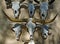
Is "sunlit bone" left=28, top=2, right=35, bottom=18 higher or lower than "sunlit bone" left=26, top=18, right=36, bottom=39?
higher

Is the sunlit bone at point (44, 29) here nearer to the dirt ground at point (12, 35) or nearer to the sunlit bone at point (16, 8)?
the dirt ground at point (12, 35)

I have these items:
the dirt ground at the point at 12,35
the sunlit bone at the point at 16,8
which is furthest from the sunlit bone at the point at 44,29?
the sunlit bone at the point at 16,8

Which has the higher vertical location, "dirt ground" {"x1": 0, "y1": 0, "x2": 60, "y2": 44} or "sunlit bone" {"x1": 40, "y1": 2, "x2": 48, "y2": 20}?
"sunlit bone" {"x1": 40, "y1": 2, "x2": 48, "y2": 20}

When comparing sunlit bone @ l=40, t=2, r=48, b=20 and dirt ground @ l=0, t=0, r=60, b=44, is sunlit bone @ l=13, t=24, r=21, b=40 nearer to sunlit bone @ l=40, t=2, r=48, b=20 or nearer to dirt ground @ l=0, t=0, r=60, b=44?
dirt ground @ l=0, t=0, r=60, b=44

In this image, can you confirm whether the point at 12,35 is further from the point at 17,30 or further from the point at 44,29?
the point at 44,29

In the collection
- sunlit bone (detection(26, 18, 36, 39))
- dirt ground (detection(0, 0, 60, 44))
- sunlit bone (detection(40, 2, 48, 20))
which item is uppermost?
sunlit bone (detection(40, 2, 48, 20))

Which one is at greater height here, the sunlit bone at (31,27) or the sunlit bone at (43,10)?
the sunlit bone at (43,10)

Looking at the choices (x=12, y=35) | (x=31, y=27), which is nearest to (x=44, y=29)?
(x=31, y=27)

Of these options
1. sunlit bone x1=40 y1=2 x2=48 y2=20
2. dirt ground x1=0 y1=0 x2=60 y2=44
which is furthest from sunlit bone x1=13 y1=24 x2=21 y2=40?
sunlit bone x1=40 y1=2 x2=48 y2=20

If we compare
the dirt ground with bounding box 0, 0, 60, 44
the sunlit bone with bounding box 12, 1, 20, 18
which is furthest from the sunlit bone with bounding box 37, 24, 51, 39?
the sunlit bone with bounding box 12, 1, 20, 18

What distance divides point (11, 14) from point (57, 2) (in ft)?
0.89

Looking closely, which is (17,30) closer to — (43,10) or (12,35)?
(12,35)

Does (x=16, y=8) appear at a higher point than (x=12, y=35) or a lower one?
higher

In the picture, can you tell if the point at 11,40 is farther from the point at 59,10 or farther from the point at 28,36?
the point at 59,10
